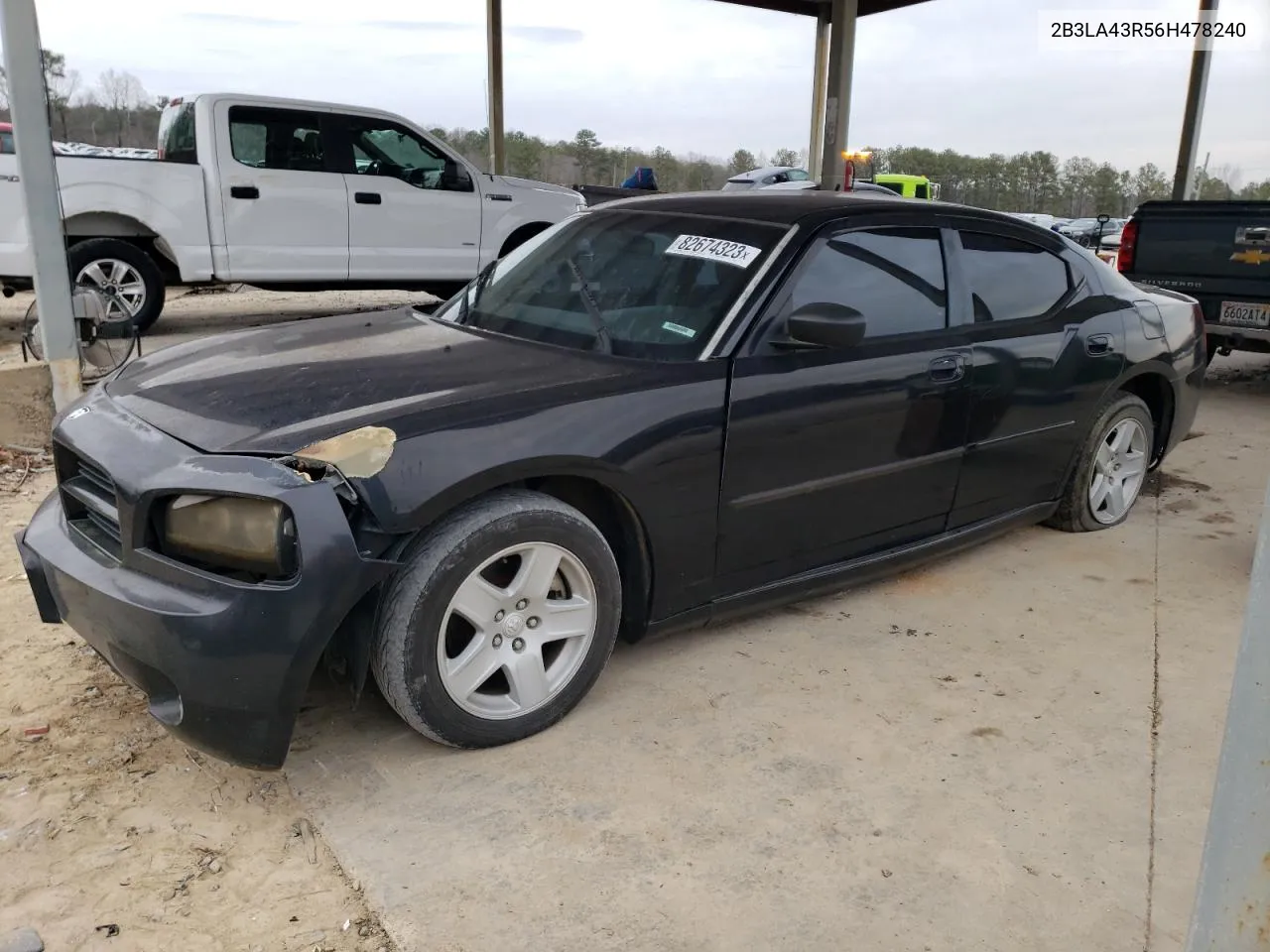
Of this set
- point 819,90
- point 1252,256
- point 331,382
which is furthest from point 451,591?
point 819,90

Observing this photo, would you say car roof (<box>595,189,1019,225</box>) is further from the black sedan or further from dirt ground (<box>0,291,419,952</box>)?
dirt ground (<box>0,291,419,952</box>)

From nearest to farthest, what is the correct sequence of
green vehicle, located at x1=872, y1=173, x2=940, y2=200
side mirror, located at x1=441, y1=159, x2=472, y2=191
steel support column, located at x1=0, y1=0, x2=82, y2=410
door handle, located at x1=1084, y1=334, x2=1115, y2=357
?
1. door handle, located at x1=1084, y1=334, x2=1115, y2=357
2. steel support column, located at x1=0, y1=0, x2=82, y2=410
3. side mirror, located at x1=441, y1=159, x2=472, y2=191
4. green vehicle, located at x1=872, y1=173, x2=940, y2=200

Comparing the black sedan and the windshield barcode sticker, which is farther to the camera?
the windshield barcode sticker

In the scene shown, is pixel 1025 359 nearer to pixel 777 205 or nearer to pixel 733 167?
pixel 777 205

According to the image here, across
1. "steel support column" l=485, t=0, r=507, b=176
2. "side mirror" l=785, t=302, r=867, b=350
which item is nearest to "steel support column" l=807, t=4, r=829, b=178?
"steel support column" l=485, t=0, r=507, b=176

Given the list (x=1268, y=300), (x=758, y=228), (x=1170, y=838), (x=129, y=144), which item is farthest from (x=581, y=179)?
(x=1170, y=838)

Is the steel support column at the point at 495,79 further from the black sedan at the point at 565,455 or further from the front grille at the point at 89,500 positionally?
the front grille at the point at 89,500

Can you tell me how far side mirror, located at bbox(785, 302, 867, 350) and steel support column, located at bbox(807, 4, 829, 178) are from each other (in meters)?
13.5

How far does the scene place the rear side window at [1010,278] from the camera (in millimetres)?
3947

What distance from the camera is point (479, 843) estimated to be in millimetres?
2445

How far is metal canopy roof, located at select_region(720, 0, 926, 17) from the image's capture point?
14.2 m

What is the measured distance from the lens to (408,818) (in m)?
2.54

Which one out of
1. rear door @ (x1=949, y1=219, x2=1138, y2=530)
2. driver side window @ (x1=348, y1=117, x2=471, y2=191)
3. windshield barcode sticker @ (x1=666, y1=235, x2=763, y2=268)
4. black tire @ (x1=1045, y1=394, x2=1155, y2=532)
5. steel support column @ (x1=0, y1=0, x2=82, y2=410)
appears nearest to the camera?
windshield barcode sticker @ (x1=666, y1=235, x2=763, y2=268)

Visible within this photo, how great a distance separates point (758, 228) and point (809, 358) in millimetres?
526
